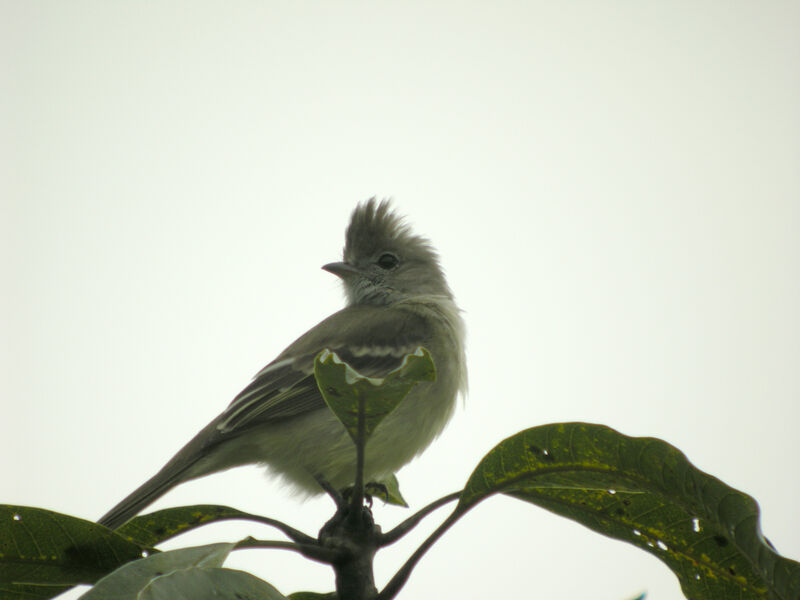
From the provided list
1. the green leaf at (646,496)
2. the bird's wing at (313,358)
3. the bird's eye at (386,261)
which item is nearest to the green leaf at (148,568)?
the green leaf at (646,496)

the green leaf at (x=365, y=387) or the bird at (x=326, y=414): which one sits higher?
the bird at (x=326, y=414)

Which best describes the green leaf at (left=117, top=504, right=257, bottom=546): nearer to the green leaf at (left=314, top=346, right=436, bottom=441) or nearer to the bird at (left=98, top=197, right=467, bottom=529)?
the green leaf at (left=314, top=346, right=436, bottom=441)

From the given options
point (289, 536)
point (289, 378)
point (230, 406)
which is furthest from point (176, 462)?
point (289, 536)

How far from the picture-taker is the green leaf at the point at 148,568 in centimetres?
150

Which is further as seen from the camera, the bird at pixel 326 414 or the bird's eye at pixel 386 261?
the bird's eye at pixel 386 261

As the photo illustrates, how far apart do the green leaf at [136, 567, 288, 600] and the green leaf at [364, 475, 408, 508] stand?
2220 millimetres

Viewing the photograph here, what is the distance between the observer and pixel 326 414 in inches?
174

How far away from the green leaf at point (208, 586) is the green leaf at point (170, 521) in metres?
0.64

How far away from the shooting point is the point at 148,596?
4.64 feet

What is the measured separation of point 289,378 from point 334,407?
9.01ft

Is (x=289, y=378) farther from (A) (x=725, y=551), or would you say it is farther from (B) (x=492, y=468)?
(A) (x=725, y=551)

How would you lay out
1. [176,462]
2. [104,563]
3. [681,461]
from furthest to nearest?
[176,462], [104,563], [681,461]

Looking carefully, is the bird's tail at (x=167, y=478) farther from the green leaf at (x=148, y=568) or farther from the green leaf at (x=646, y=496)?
the green leaf at (x=646, y=496)

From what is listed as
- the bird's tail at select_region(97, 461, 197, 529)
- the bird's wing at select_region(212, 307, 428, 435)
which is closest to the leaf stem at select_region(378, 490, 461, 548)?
the bird's tail at select_region(97, 461, 197, 529)
